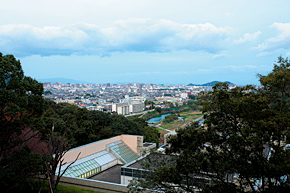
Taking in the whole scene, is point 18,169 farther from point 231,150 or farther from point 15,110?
point 231,150

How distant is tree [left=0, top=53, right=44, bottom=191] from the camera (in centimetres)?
616

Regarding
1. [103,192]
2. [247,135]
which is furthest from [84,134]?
[247,135]

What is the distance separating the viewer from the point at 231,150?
4.73m

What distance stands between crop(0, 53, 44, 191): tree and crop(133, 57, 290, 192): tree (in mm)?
3691

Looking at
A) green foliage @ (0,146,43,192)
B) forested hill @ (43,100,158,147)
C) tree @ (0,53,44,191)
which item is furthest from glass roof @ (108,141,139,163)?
green foliage @ (0,146,43,192)

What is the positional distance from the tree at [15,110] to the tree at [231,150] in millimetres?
3691

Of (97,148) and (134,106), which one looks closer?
(97,148)

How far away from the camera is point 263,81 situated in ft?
19.7

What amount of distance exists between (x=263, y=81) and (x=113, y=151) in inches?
475

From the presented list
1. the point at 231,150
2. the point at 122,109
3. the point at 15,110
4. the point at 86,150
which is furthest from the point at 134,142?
the point at 122,109

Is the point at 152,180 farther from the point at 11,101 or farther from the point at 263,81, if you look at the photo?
the point at 11,101

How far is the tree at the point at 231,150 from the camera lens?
4.38 m

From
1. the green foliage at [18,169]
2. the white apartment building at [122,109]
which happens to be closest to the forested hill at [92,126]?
the green foliage at [18,169]

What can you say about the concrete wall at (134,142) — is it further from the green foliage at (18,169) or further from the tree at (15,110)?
the green foliage at (18,169)
